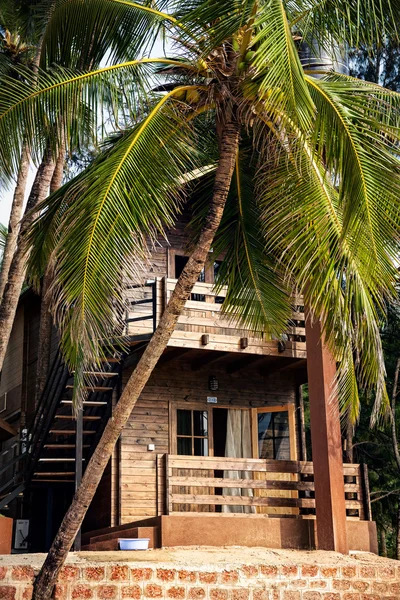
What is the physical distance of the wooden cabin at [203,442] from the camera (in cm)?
1144

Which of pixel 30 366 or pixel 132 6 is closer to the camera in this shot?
pixel 132 6

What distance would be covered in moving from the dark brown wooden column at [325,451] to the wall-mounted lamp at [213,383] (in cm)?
303

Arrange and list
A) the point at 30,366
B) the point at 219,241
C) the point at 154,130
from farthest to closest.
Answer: the point at 30,366, the point at 219,241, the point at 154,130

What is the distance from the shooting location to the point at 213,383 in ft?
47.8

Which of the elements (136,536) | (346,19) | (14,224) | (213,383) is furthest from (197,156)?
(14,224)

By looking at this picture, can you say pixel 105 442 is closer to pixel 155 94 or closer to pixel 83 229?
pixel 83 229

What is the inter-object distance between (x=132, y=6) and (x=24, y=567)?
20.2ft

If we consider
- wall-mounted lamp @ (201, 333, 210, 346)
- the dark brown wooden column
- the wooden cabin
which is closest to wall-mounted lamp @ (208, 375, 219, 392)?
the wooden cabin

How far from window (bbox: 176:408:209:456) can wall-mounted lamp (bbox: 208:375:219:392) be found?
1.37ft

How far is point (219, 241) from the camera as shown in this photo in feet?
35.1

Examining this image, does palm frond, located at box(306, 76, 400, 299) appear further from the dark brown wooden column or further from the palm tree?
the dark brown wooden column

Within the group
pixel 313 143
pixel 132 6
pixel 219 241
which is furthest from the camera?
pixel 219 241

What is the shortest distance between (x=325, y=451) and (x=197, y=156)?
451 cm

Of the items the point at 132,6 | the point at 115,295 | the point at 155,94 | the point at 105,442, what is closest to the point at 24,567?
the point at 105,442
